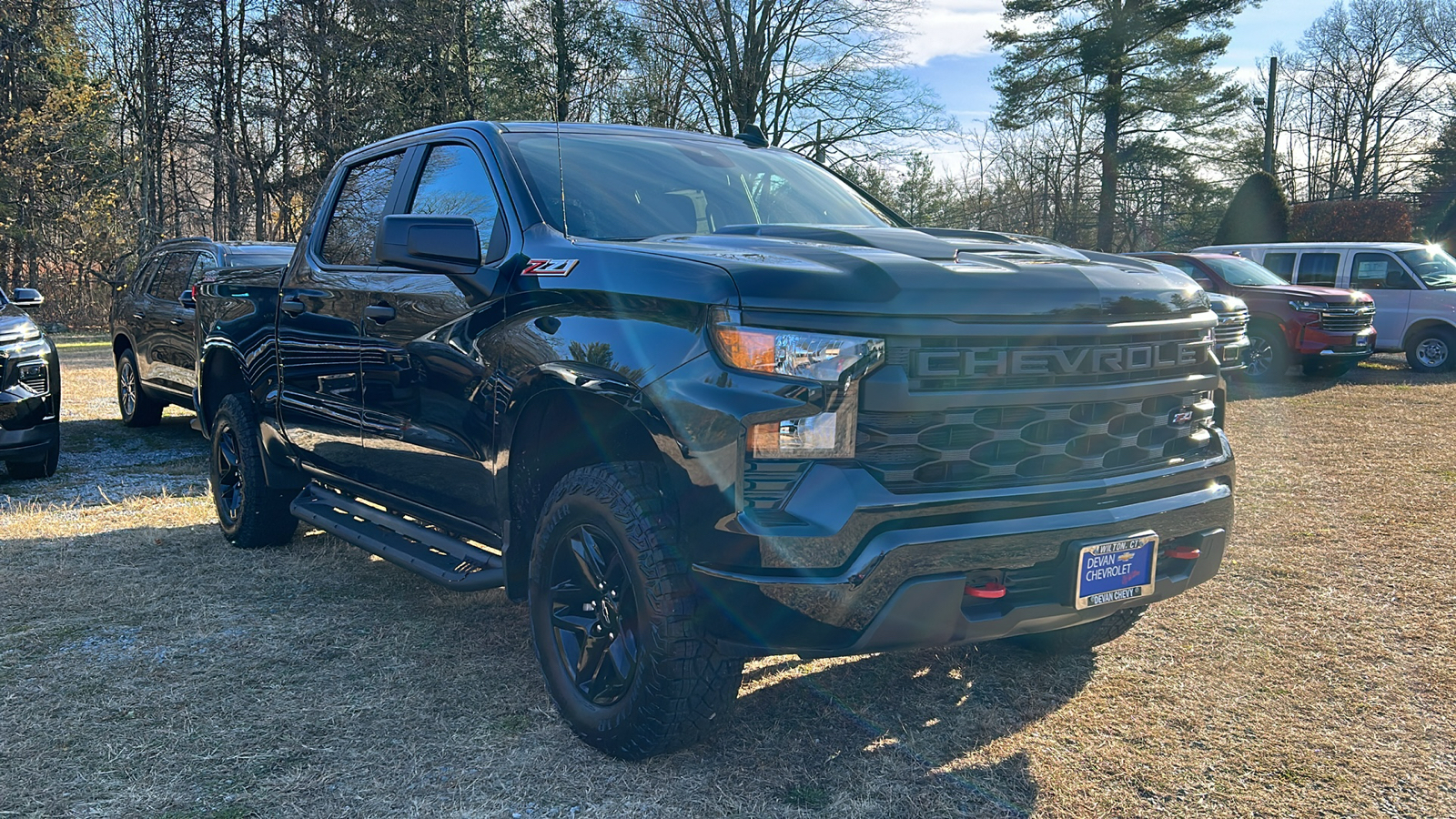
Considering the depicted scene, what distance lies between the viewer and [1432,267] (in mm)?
15227

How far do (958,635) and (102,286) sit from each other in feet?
106

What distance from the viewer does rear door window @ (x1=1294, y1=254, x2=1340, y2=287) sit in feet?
50.3

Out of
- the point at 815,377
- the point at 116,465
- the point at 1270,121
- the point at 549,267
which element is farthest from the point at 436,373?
the point at 1270,121

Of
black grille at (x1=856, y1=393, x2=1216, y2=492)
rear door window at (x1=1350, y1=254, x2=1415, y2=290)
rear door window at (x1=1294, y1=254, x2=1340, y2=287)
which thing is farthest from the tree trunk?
black grille at (x1=856, y1=393, x2=1216, y2=492)

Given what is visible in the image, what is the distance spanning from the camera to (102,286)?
95.1 ft

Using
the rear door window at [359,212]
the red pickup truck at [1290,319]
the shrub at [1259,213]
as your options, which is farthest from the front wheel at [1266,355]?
the shrub at [1259,213]

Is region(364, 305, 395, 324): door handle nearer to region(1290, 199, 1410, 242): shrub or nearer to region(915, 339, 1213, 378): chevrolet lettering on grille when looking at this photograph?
region(915, 339, 1213, 378): chevrolet lettering on grille

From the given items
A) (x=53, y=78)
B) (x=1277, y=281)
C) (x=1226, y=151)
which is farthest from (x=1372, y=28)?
(x=53, y=78)

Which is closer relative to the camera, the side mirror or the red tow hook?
the red tow hook

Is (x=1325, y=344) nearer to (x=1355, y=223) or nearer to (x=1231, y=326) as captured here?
(x=1231, y=326)

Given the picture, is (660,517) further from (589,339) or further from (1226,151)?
(1226,151)

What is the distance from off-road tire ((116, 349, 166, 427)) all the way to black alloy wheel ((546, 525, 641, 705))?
791cm

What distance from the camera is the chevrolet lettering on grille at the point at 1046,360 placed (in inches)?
101

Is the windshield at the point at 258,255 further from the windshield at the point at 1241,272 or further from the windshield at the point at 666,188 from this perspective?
the windshield at the point at 1241,272
